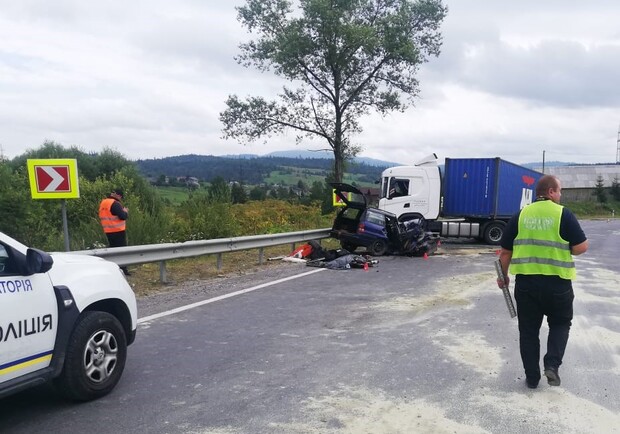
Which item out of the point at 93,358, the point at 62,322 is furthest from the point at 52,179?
the point at 62,322

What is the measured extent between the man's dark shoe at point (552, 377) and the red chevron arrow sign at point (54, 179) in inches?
271

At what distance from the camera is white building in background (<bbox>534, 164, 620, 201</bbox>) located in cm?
7138

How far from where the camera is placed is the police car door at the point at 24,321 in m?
3.53

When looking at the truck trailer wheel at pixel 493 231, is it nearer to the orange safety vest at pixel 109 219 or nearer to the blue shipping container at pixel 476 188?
the blue shipping container at pixel 476 188

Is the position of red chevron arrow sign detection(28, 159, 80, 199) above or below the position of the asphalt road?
above

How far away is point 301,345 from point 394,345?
103 cm

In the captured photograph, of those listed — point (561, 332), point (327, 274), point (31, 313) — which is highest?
point (31, 313)

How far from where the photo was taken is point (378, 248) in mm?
15203

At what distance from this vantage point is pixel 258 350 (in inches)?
225

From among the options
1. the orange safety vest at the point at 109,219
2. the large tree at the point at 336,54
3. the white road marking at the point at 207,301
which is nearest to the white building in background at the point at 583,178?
the large tree at the point at 336,54

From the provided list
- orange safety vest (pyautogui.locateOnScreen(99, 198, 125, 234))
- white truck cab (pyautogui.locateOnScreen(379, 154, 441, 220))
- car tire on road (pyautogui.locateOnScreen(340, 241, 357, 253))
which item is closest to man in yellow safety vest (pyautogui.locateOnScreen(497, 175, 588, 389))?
orange safety vest (pyautogui.locateOnScreen(99, 198, 125, 234))

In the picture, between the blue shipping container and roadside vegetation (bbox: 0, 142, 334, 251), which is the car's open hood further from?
the blue shipping container

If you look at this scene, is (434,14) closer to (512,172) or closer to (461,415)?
(512,172)

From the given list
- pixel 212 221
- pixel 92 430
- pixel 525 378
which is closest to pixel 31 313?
pixel 92 430
